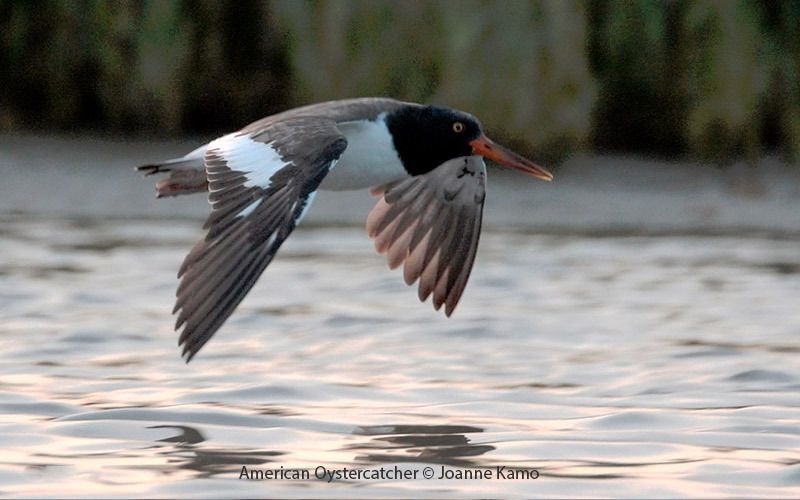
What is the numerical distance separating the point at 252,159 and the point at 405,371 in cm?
100

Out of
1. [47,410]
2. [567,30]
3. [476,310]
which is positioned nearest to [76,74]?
[567,30]

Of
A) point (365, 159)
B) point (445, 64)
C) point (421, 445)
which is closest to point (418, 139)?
point (365, 159)

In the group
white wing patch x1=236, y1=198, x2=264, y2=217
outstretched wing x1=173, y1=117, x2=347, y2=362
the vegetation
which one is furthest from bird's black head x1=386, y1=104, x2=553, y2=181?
the vegetation

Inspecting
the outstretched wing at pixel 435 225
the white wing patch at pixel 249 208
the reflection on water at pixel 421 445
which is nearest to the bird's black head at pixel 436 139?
the outstretched wing at pixel 435 225

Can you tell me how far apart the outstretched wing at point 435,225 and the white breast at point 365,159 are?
1.05ft

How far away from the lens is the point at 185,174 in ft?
20.2

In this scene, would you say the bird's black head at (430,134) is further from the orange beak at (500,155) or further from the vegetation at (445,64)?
the vegetation at (445,64)

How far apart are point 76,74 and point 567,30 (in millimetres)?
2936

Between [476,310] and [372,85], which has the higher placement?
[372,85]

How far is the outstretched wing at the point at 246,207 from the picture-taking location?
192 inches

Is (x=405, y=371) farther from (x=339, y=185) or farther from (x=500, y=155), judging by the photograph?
(x=500, y=155)

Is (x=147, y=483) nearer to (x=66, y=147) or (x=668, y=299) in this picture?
(x=668, y=299)

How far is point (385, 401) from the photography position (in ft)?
18.0

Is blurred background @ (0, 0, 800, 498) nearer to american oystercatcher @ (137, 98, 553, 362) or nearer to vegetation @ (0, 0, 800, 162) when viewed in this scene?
vegetation @ (0, 0, 800, 162)
